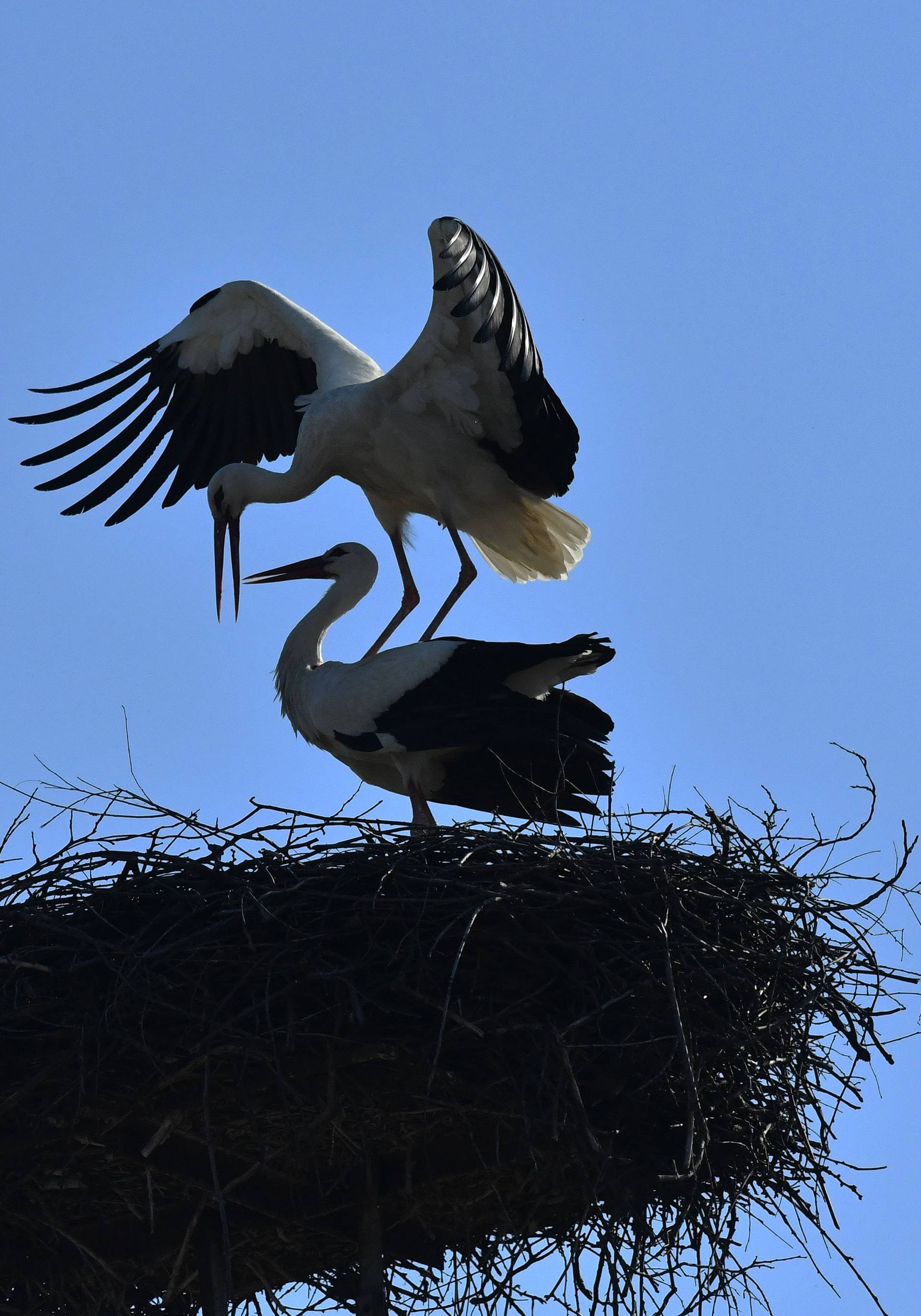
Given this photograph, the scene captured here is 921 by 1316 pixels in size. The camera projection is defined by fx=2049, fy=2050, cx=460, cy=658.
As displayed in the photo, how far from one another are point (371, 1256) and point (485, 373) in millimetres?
3181

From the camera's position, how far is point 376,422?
24.1 ft

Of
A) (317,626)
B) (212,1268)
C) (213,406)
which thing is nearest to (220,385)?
(213,406)


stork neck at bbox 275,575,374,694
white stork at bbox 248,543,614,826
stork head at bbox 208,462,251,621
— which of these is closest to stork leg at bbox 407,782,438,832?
white stork at bbox 248,543,614,826

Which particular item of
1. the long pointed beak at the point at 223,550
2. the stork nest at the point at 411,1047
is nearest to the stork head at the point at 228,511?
the long pointed beak at the point at 223,550

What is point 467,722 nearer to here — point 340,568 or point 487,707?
point 487,707

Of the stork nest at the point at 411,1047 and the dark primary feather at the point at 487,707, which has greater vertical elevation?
the dark primary feather at the point at 487,707

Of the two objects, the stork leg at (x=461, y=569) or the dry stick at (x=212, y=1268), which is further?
the stork leg at (x=461, y=569)

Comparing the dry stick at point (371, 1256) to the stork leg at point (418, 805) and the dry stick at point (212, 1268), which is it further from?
the stork leg at point (418, 805)

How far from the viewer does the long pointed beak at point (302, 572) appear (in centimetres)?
727

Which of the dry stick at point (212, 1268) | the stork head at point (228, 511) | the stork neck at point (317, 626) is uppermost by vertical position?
the stork head at point (228, 511)

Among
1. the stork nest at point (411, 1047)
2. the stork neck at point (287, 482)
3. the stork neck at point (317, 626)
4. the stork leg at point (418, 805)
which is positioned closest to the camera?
the stork nest at point (411, 1047)

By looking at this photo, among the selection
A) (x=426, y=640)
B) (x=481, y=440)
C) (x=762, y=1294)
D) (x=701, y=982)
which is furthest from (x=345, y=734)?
(x=762, y=1294)

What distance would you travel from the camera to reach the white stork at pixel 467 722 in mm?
6207

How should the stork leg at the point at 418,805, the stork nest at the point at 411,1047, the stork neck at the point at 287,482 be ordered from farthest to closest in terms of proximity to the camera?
the stork neck at the point at 287,482 < the stork leg at the point at 418,805 < the stork nest at the point at 411,1047
